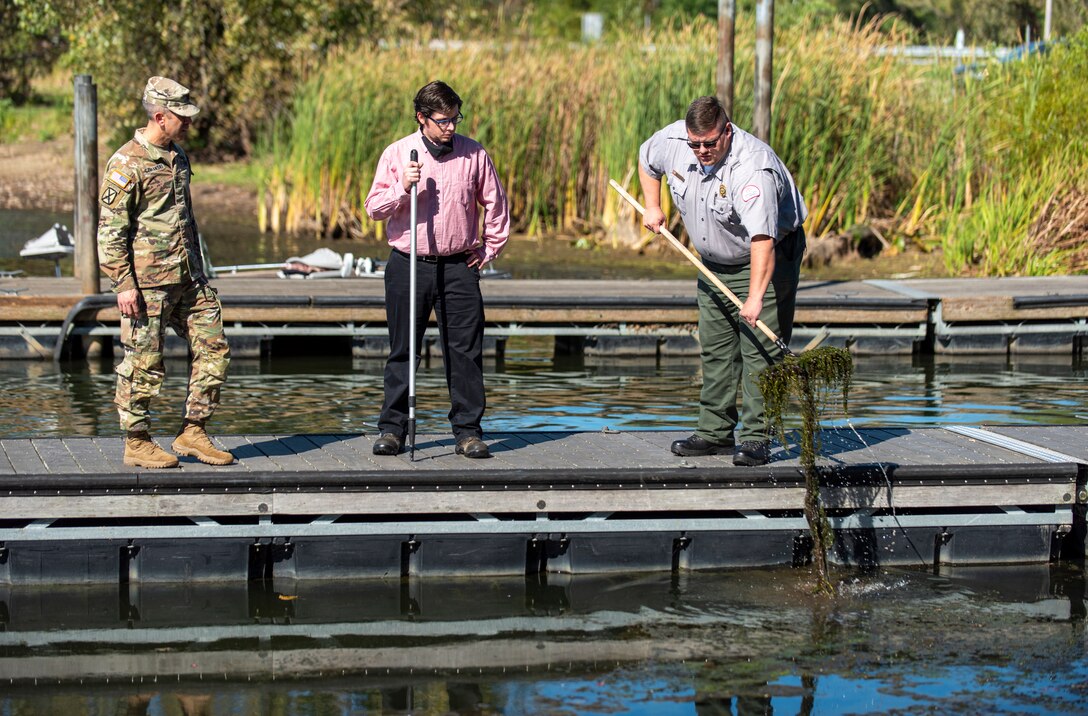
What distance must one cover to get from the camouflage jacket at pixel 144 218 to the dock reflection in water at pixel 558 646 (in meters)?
1.53

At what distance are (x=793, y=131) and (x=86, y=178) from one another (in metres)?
9.90

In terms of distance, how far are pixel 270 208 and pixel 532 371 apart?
11.4 meters

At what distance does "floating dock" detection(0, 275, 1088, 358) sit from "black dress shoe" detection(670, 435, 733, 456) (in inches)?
246

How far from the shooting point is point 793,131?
20594mm

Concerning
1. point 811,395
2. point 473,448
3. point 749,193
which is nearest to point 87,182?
point 473,448

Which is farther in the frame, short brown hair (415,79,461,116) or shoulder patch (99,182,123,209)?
short brown hair (415,79,461,116)

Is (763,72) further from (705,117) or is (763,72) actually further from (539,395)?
(705,117)

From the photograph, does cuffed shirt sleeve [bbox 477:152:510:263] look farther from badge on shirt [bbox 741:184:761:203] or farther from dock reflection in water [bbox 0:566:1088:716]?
dock reflection in water [bbox 0:566:1088:716]

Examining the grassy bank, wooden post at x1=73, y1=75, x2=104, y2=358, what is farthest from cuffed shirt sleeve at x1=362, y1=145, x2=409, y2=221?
the grassy bank

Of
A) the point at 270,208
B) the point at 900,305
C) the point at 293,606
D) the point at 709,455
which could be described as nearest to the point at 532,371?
the point at 900,305

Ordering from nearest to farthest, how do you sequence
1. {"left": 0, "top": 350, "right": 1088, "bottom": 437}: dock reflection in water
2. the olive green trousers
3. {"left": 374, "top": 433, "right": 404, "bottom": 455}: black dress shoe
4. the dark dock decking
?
1. the dark dock decking
2. the olive green trousers
3. {"left": 374, "top": 433, "right": 404, "bottom": 455}: black dress shoe
4. {"left": 0, "top": 350, "right": 1088, "bottom": 437}: dock reflection in water

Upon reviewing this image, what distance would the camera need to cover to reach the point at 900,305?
15320 mm

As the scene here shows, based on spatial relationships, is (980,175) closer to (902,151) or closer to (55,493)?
(902,151)

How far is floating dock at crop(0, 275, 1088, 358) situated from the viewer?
46.1 feet
